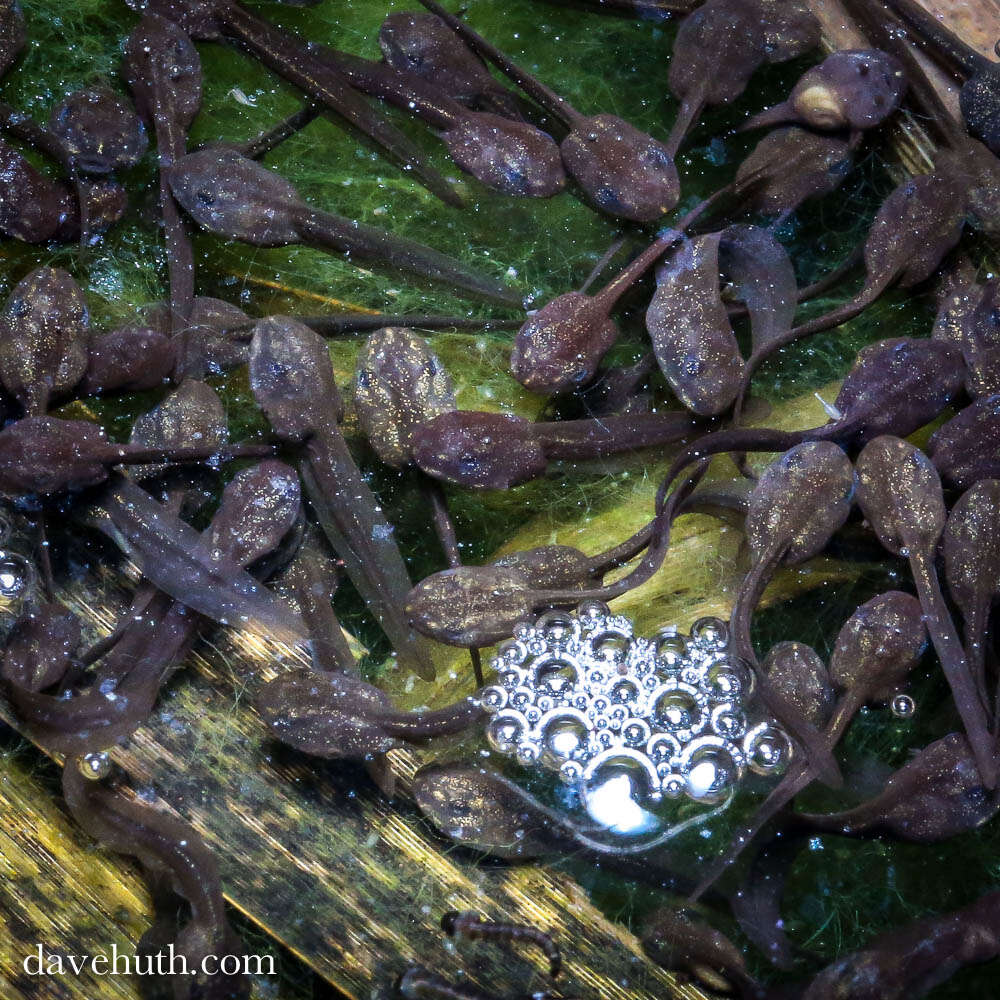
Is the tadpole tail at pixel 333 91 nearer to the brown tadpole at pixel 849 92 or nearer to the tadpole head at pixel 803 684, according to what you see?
the brown tadpole at pixel 849 92

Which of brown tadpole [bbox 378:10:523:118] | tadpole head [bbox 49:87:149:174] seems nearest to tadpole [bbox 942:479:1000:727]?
brown tadpole [bbox 378:10:523:118]

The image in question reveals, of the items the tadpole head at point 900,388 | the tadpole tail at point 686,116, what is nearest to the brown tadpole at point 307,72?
the tadpole tail at point 686,116

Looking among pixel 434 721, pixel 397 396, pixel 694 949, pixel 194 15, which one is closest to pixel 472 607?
pixel 434 721

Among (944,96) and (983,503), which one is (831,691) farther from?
(944,96)

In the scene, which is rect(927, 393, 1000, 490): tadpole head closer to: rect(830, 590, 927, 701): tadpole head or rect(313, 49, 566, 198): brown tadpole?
rect(830, 590, 927, 701): tadpole head

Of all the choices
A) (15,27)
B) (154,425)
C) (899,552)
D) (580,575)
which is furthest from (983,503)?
(15,27)
